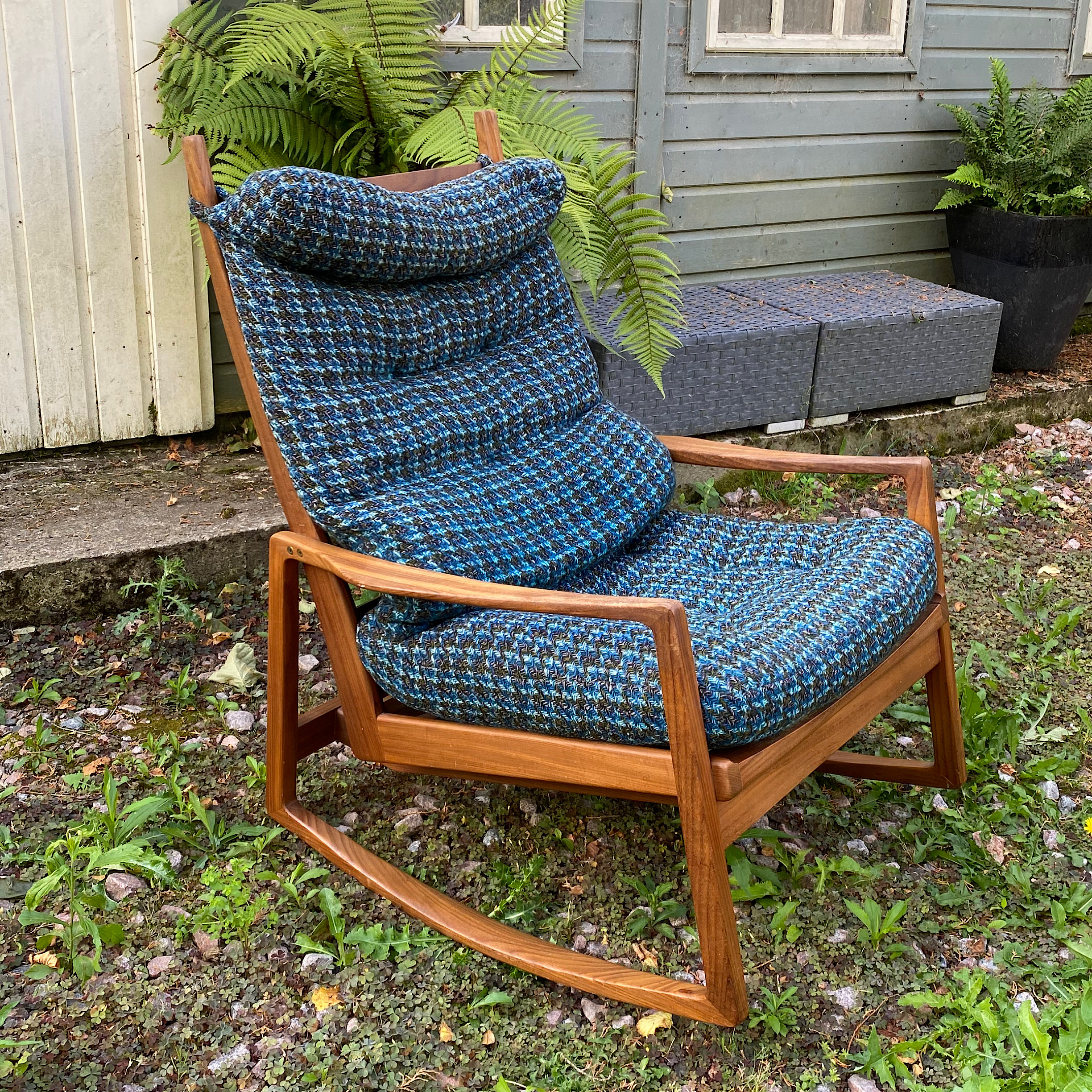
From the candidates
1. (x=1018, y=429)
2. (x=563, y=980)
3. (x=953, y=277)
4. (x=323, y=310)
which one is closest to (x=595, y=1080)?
(x=563, y=980)

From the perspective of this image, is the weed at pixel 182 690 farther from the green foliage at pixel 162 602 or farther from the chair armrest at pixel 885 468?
the chair armrest at pixel 885 468

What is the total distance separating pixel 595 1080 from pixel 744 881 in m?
0.45

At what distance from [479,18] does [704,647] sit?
2.48 metres

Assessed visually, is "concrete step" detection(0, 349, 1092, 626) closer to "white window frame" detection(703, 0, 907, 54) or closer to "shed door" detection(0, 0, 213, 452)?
"shed door" detection(0, 0, 213, 452)

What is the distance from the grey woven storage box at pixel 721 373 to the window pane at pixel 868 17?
1162 millimetres

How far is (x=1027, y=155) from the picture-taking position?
408 cm

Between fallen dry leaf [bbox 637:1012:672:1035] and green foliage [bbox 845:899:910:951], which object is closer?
fallen dry leaf [bbox 637:1012:672:1035]

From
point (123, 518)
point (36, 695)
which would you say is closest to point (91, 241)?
point (123, 518)

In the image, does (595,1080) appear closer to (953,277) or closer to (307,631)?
(307,631)

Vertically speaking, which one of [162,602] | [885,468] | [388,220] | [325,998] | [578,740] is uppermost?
[388,220]

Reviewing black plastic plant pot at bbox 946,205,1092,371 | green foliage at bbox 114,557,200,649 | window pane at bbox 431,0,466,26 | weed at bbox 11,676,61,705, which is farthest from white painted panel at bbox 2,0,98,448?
black plastic plant pot at bbox 946,205,1092,371

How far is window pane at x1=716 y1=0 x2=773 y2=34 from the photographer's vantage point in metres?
3.82

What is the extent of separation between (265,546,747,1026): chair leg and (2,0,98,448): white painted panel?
1.45 m

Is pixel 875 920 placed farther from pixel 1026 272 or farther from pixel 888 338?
pixel 1026 272
